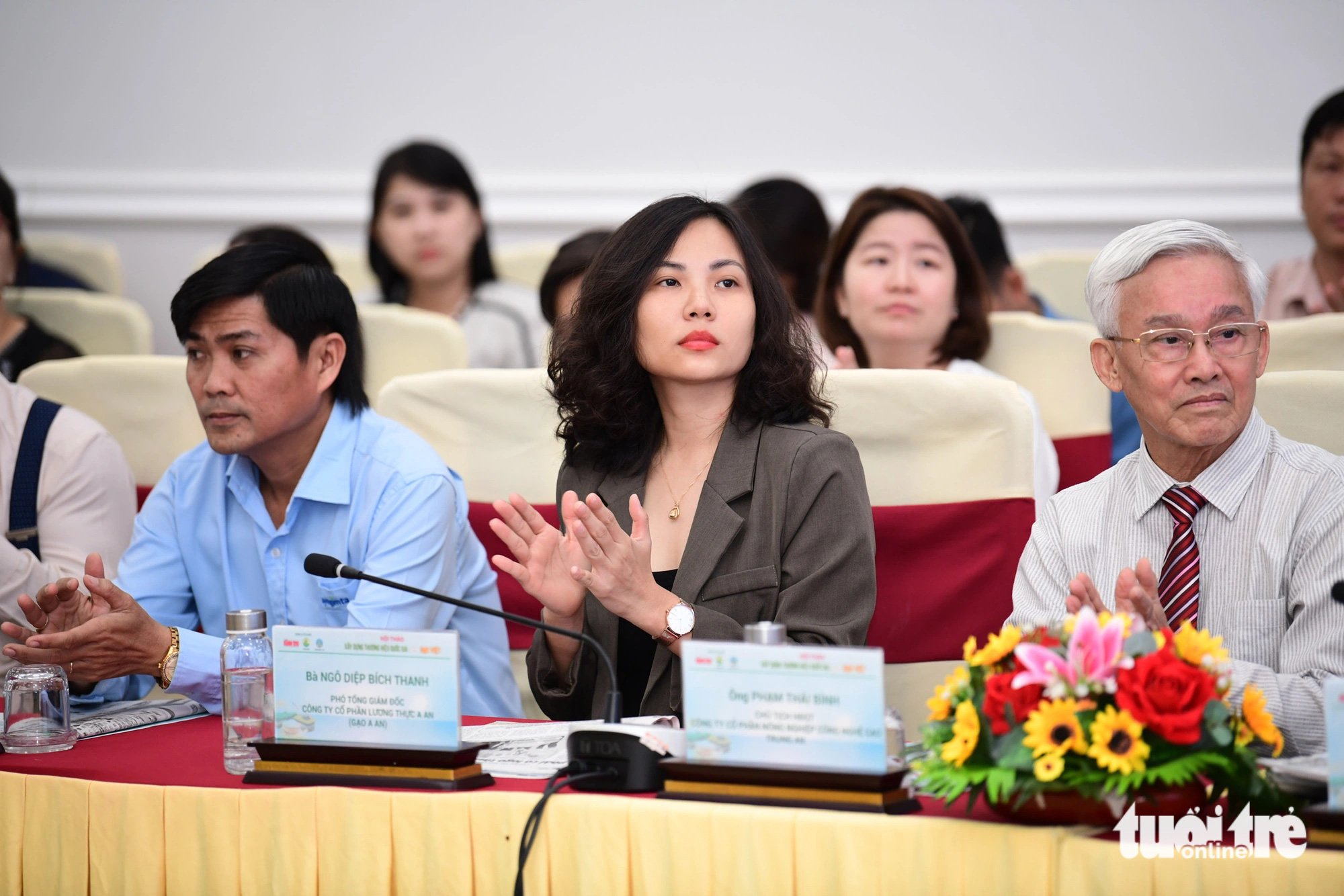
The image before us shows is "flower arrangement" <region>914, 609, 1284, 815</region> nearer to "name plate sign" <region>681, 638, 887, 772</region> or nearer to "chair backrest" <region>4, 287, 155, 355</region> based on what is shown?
"name plate sign" <region>681, 638, 887, 772</region>

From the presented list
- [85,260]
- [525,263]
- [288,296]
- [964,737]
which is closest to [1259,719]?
[964,737]

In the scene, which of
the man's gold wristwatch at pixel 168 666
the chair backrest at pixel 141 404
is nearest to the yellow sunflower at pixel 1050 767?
the man's gold wristwatch at pixel 168 666

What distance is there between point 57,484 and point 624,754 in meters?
1.44

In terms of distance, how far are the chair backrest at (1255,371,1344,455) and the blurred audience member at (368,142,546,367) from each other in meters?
2.37

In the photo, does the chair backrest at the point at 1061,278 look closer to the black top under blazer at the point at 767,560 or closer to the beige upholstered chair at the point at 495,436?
the beige upholstered chair at the point at 495,436

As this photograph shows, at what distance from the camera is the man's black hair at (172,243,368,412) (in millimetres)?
2293

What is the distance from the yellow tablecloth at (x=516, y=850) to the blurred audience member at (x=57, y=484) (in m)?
0.86

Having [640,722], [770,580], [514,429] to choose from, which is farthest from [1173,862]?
[514,429]

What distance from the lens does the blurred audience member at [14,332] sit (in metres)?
3.61

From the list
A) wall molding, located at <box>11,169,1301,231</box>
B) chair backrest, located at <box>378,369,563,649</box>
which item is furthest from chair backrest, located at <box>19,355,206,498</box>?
wall molding, located at <box>11,169,1301,231</box>

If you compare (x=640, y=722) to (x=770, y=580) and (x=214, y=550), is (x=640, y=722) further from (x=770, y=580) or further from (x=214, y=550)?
(x=214, y=550)

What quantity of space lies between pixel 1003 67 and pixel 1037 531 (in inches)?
109

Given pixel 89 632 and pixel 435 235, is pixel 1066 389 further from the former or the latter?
pixel 435 235

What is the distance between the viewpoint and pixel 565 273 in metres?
3.13
